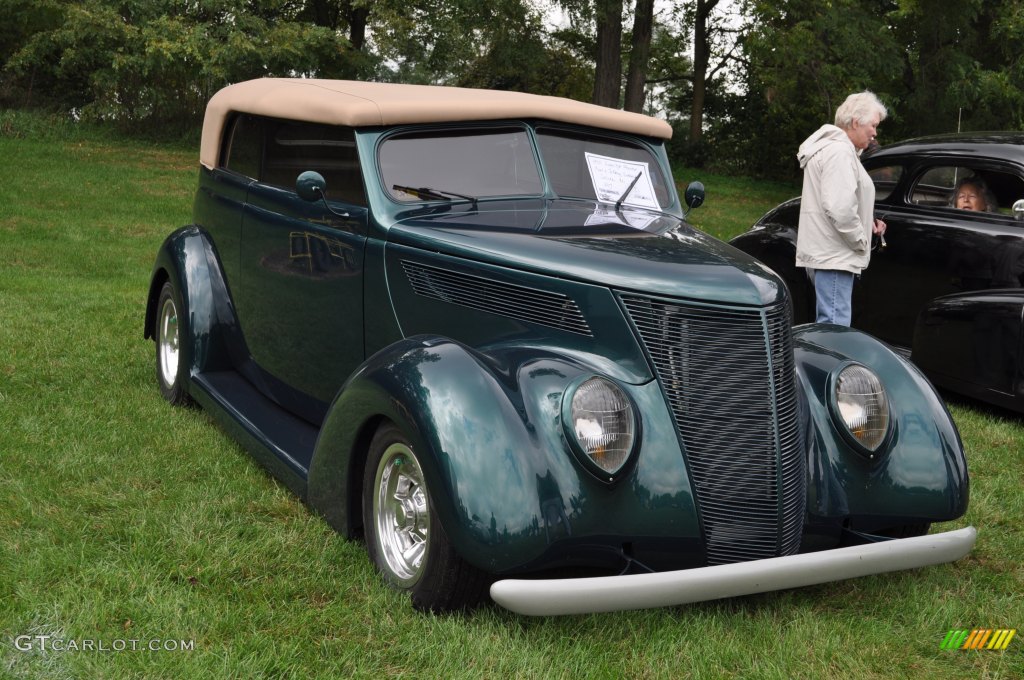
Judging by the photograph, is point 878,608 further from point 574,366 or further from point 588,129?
point 588,129

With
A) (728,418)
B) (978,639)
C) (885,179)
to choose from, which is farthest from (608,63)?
(978,639)

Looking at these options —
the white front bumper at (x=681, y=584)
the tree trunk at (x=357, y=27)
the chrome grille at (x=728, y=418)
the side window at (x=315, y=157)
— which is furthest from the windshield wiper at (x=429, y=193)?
the tree trunk at (x=357, y=27)

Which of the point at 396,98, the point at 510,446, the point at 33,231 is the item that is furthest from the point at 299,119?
the point at 33,231

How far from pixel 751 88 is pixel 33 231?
1798cm

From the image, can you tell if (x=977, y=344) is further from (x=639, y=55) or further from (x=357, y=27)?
(x=357, y=27)

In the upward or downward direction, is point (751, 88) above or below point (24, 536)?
above

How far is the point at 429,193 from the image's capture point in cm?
426

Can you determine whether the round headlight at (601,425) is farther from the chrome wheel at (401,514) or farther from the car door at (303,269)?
the car door at (303,269)

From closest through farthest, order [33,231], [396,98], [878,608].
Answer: [878,608] → [396,98] → [33,231]

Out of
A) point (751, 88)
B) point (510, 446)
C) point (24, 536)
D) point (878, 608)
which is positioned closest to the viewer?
point (510, 446)

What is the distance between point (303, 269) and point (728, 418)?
2183mm

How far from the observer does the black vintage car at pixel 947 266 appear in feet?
19.5

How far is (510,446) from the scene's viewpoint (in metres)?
3.08

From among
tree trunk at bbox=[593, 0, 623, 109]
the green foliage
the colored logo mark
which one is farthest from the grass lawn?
tree trunk at bbox=[593, 0, 623, 109]
